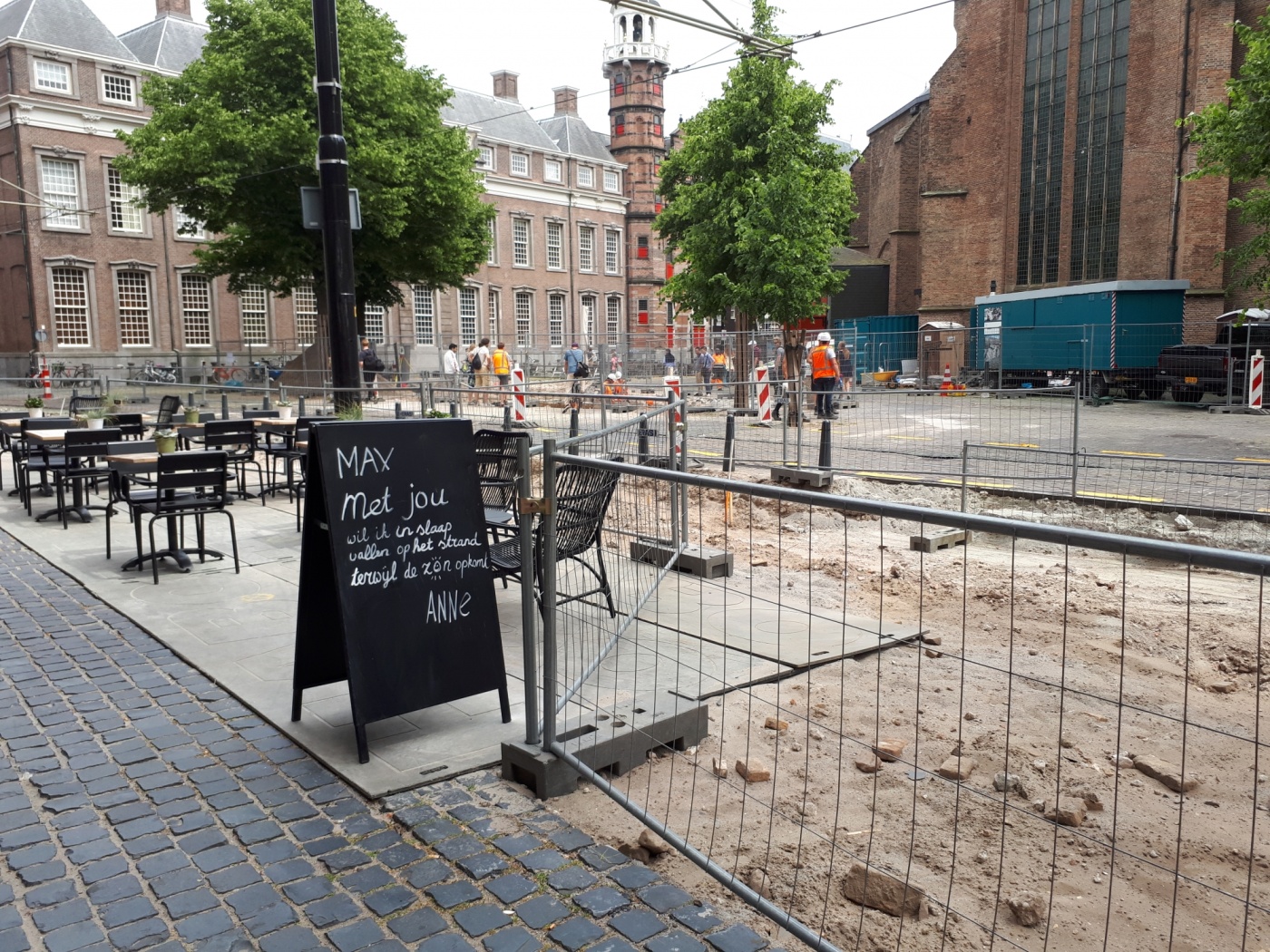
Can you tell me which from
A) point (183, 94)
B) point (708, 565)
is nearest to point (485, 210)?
point (183, 94)

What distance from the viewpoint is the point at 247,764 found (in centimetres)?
448

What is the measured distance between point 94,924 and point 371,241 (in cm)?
3397

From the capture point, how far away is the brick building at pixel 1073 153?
35.6 meters

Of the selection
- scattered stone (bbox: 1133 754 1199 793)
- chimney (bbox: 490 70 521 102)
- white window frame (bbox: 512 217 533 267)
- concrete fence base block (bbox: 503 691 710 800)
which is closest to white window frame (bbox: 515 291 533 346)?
white window frame (bbox: 512 217 533 267)

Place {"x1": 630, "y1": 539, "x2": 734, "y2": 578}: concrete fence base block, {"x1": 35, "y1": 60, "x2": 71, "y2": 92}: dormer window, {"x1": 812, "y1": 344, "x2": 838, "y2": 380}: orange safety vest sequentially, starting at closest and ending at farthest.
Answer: {"x1": 630, "y1": 539, "x2": 734, "y2": 578}: concrete fence base block
{"x1": 812, "y1": 344, "x2": 838, "y2": 380}: orange safety vest
{"x1": 35, "y1": 60, "x2": 71, "y2": 92}: dormer window

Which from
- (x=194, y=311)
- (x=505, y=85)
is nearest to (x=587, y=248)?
(x=505, y=85)

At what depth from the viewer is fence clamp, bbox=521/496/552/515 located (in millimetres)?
4160

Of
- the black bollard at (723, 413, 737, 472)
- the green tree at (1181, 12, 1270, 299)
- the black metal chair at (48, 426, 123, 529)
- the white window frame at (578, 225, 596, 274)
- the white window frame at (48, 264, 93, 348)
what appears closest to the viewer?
the black metal chair at (48, 426, 123, 529)

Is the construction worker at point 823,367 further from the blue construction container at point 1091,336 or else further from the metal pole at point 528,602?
the metal pole at point 528,602

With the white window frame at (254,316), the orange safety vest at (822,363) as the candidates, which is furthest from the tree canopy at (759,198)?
the white window frame at (254,316)

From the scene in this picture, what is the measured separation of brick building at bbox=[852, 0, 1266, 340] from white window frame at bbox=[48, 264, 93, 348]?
38.0m

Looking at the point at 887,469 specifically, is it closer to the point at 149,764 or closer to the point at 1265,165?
the point at 1265,165

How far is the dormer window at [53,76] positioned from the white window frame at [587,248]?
116 feet

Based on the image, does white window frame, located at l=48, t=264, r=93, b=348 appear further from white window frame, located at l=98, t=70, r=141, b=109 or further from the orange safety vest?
the orange safety vest
